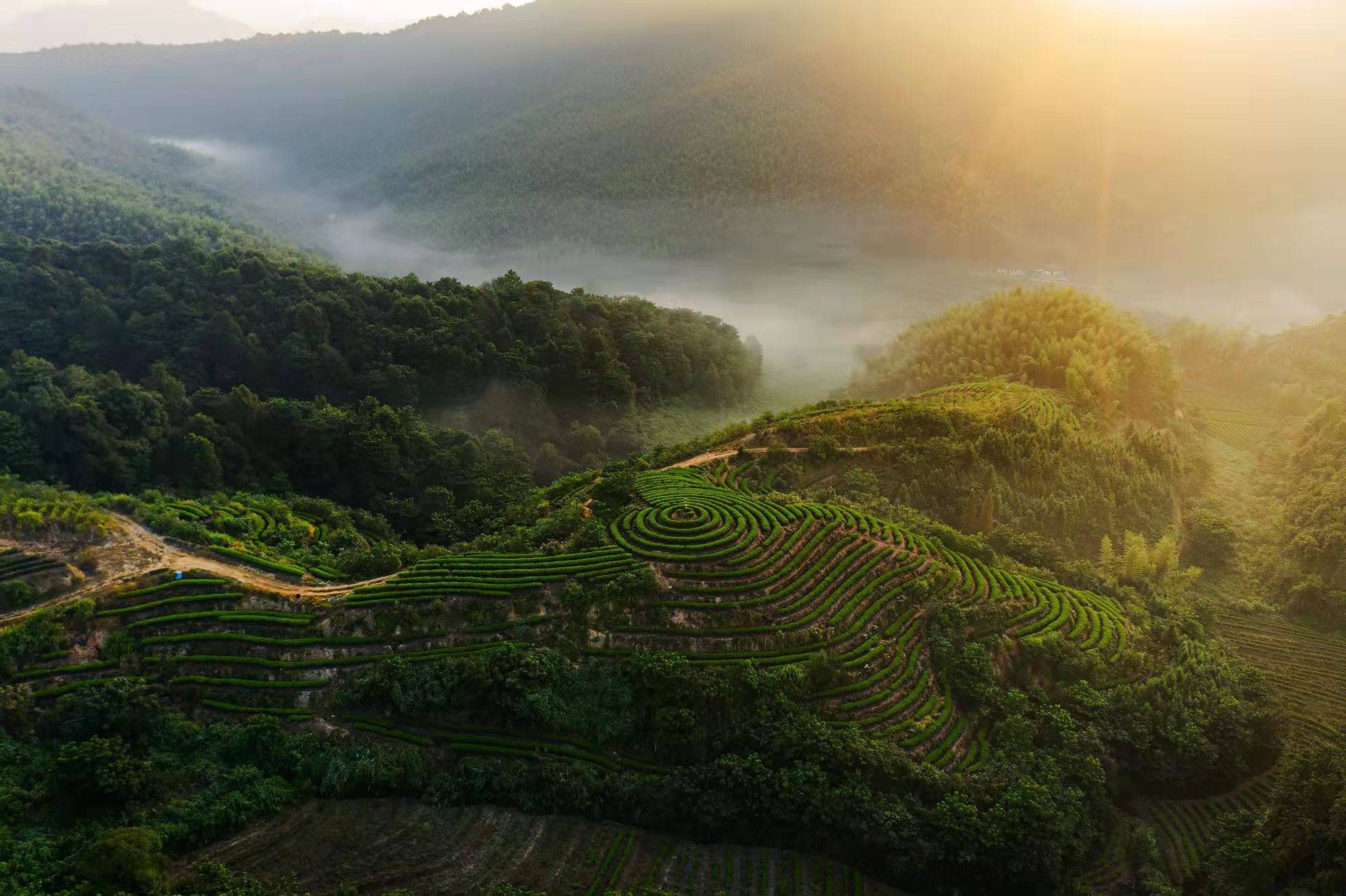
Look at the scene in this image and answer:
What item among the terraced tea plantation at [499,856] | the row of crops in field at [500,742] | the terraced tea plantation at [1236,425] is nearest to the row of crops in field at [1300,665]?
the terraced tea plantation at [499,856]

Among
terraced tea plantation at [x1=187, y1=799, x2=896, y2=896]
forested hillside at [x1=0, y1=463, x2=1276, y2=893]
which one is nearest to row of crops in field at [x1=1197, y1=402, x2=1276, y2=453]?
forested hillside at [x1=0, y1=463, x2=1276, y2=893]

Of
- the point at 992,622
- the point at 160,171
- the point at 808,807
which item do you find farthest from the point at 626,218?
the point at 808,807

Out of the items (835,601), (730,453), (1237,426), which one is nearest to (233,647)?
(835,601)

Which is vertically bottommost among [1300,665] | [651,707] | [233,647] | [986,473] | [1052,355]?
[1300,665]

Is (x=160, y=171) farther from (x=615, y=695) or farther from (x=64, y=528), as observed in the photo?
(x=615, y=695)

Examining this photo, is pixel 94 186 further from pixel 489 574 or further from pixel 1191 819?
pixel 1191 819

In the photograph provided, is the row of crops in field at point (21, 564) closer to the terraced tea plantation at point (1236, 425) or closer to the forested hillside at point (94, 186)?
the forested hillside at point (94, 186)

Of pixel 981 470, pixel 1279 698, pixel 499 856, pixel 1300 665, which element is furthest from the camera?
pixel 981 470

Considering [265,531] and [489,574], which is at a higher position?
[489,574]
